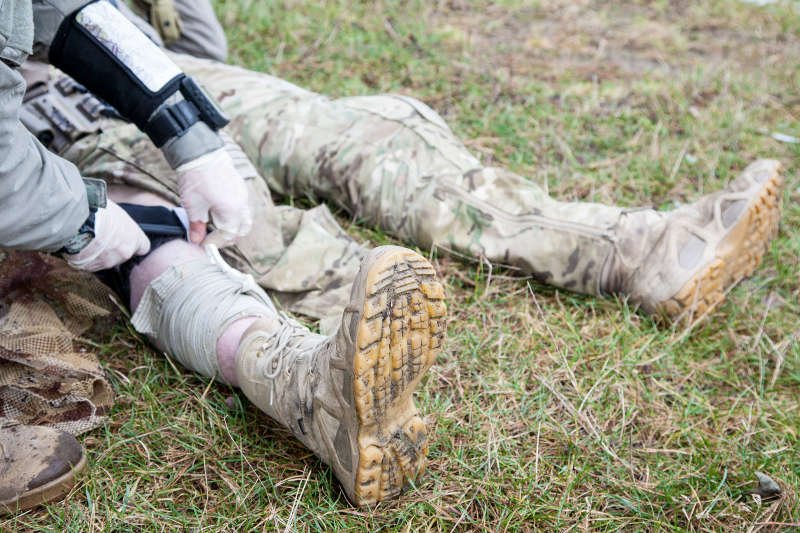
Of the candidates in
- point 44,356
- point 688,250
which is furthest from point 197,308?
point 688,250

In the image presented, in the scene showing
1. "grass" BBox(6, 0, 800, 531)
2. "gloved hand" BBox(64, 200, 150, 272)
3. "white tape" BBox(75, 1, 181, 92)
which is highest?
"white tape" BBox(75, 1, 181, 92)

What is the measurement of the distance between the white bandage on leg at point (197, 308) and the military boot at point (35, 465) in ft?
0.98

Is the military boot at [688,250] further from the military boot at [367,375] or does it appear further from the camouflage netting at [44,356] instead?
the camouflage netting at [44,356]

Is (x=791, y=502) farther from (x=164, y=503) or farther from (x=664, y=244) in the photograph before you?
(x=164, y=503)

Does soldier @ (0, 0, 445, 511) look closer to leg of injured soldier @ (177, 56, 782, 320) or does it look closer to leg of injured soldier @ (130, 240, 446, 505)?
leg of injured soldier @ (130, 240, 446, 505)

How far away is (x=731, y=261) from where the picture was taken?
2.05 meters

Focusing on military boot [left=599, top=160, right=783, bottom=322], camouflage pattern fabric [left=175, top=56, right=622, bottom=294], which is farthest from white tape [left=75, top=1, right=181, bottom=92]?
military boot [left=599, top=160, right=783, bottom=322]

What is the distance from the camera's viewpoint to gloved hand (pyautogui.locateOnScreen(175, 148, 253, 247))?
68.8 inches

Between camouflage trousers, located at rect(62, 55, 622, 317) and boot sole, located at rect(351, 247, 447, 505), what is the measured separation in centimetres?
61

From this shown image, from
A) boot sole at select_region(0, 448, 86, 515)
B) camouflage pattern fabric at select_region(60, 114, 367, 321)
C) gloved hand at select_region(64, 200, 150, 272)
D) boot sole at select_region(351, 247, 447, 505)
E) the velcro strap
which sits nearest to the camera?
boot sole at select_region(351, 247, 447, 505)

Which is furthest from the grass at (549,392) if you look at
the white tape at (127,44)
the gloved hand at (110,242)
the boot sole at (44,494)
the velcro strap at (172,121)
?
the white tape at (127,44)

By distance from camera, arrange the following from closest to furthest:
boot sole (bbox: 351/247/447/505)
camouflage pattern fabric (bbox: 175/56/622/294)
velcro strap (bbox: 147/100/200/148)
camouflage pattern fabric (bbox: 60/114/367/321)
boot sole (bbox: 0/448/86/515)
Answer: boot sole (bbox: 351/247/447/505)
boot sole (bbox: 0/448/86/515)
velcro strap (bbox: 147/100/200/148)
camouflage pattern fabric (bbox: 60/114/367/321)
camouflage pattern fabric (bbox: 175/56/622/294)

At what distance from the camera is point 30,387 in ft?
5.32

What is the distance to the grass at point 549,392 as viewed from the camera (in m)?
1.51
